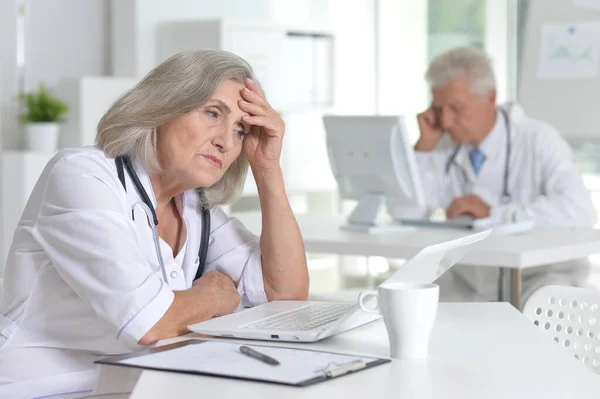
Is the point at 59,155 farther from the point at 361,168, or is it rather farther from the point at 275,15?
the point at 275,15

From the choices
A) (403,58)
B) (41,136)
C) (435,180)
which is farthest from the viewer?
(403,58)

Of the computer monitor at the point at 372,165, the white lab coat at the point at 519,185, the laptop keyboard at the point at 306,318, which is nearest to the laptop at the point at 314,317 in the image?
the laptop keyboard at the point at 306,318

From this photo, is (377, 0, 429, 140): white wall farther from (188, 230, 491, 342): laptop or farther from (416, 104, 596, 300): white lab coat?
(188, 230, 491, 342): laptop

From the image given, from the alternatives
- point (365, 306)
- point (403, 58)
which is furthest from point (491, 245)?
point (403, 58)

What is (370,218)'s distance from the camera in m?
3.40

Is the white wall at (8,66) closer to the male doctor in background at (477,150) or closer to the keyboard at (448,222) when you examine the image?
the male doctor in background at (477,150)

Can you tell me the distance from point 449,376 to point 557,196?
229cm

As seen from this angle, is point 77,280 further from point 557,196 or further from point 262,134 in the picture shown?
point 557,196

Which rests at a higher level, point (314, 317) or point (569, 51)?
point (569, 51)

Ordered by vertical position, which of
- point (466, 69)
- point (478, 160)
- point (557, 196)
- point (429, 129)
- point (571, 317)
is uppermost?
point (466, 69)

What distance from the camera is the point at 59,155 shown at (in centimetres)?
178

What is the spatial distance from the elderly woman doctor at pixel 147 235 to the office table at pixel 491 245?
0.88m

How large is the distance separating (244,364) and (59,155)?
2.15 ft

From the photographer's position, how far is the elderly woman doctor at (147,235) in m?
1.61
